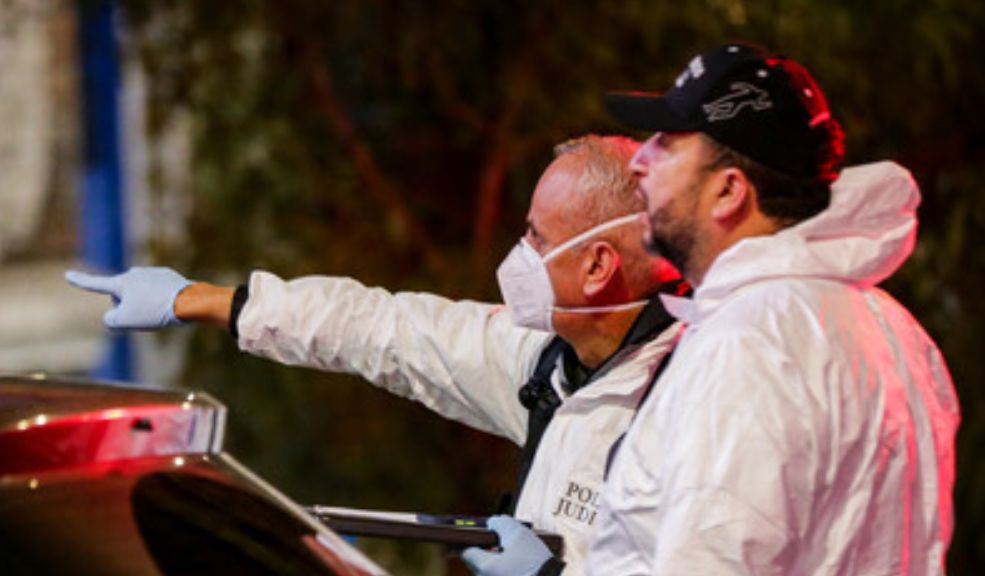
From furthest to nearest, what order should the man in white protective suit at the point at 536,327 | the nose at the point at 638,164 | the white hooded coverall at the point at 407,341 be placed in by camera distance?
the white hooded coverall at the point at 407,341
the man in white protective suit at the point at 536,327
the nose at the point at 638,164

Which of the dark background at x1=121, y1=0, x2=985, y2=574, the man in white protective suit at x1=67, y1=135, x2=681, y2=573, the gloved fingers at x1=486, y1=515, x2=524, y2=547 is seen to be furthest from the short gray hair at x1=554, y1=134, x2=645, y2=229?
the dark background at x1=121, y1=0, x2=985, y2=574

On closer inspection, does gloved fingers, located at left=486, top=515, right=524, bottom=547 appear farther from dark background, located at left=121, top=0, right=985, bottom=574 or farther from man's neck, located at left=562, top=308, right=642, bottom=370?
dark background, located at left=121, top=0, right=985, bottom=574

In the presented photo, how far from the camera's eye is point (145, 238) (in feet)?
23.6

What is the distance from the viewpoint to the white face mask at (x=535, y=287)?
373 cm

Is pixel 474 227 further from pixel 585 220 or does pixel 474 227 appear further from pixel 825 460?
pixel 825 460

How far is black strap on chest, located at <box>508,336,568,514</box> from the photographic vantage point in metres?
3.70

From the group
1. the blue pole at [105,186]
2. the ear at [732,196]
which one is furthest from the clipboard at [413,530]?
the blue pole at [105,186]

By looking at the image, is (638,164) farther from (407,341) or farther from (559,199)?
(407,341)

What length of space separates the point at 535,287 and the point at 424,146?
324cm

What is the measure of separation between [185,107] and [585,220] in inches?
135

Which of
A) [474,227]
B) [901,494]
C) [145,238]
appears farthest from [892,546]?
[145,238]

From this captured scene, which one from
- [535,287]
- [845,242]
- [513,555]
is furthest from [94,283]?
[845,242]

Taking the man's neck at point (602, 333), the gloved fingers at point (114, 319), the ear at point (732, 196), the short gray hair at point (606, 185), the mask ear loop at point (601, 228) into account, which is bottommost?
the gloved fingers at point (114, 319)

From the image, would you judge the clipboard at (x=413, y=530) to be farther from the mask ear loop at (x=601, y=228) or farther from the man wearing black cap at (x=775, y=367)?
the mask ear loop at (x=601, y=228)
